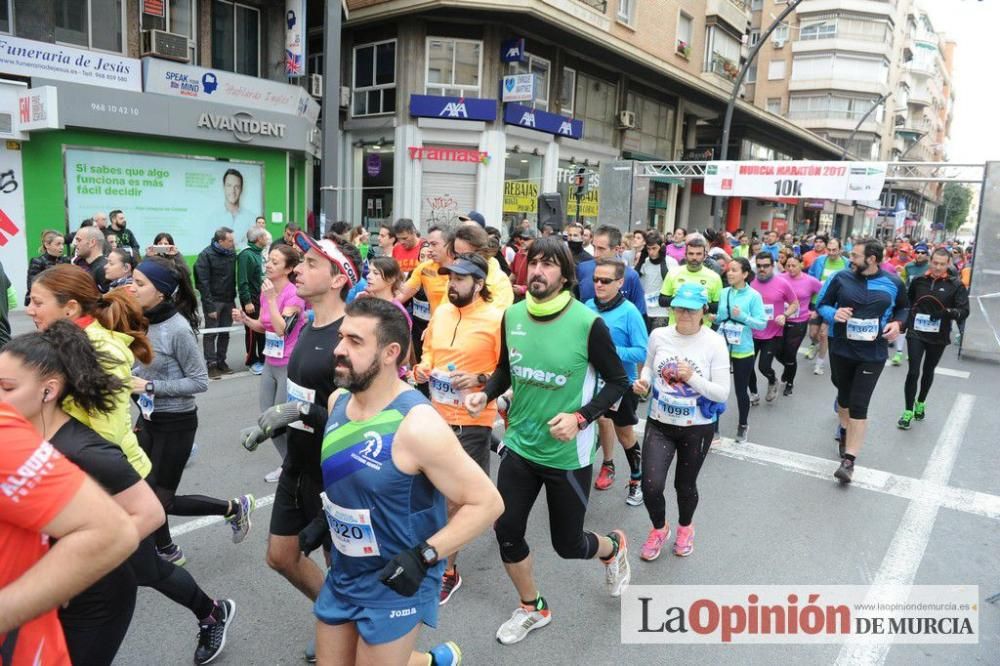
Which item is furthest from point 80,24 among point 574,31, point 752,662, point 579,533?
point 752,662

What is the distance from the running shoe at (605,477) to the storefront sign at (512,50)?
57.0 ft

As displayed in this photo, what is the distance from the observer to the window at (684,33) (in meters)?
27.2

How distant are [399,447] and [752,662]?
2442mm

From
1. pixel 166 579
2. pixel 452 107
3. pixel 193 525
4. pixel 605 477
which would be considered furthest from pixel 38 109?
pixel 166 579

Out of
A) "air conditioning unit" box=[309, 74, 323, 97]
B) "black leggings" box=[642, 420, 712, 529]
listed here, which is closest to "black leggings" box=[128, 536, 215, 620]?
"black leggings" box=[642, 420, 712, 529]

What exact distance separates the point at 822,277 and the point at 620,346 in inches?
324

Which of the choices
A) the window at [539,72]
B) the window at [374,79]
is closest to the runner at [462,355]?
the window at [374,79]

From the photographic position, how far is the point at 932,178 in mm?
13844

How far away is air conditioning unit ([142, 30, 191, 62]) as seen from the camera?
1470 cm

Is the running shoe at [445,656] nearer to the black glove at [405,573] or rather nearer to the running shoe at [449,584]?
the black glove at [405,573]

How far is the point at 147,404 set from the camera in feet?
12.7

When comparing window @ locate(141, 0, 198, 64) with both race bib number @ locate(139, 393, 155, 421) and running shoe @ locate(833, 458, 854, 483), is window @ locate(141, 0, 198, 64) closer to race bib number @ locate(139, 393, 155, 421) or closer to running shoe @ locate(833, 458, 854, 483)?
race bib number @ locate(139, 393, 155, 421)

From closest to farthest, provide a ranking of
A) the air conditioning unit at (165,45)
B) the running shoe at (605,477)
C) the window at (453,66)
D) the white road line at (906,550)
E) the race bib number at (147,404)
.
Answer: the white road line at (906,550)
the race bib number at (147,404)
the running shoe at (605,477)
the air conditioning unit at (165,45)
the window at (453,66)

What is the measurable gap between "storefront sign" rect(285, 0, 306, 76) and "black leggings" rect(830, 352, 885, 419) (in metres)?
15.5
